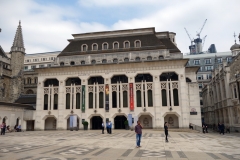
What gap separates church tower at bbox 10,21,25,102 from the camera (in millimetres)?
56347

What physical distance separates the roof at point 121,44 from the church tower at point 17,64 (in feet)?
59.4

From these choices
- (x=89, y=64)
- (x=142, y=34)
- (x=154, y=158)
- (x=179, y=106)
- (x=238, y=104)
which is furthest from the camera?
(x=142, y=34)

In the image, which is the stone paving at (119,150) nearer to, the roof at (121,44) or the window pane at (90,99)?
the window pane at (90,99)

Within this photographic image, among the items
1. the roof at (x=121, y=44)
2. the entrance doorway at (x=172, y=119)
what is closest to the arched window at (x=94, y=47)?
the roof at (x=121, y=44)

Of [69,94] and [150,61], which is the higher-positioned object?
[150,61]

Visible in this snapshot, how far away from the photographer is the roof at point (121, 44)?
44.8 meters

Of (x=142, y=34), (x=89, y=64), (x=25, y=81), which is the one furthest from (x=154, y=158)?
(x=25, y=81)

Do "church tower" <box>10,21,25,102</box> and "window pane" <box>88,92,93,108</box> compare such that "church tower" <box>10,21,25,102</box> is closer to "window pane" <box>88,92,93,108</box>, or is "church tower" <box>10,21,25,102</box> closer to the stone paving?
"window pane" <box>88,92,93,108</box>

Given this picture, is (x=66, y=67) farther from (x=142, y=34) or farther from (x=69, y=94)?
(x=142, y=34)

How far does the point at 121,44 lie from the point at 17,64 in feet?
103

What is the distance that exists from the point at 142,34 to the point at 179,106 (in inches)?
742

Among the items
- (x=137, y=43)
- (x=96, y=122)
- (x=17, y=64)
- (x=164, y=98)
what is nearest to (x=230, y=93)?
(x=164, y=98)

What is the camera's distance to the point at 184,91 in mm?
39500

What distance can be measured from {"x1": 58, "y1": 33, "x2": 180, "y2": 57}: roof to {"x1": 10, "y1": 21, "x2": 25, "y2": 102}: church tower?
18090mm
